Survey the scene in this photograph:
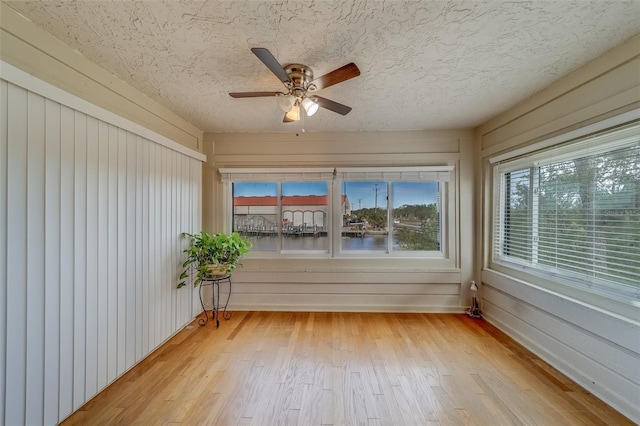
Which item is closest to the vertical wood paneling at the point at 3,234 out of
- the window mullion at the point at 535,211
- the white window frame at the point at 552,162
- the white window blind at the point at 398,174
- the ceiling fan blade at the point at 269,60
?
the ceiling fan blade at the point at 269,60

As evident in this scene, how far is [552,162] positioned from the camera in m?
2.16

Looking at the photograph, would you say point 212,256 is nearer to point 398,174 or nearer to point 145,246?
point 145,246

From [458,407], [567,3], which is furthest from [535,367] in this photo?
[567,3]

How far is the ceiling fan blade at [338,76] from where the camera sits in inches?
58.3

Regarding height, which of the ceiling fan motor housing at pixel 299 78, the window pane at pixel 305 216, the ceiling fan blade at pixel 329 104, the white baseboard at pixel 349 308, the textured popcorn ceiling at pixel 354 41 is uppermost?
the textured popcorn ceiling at pixel 354 41

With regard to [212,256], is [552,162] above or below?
above

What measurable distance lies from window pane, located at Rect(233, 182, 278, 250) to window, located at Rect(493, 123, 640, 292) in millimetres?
2803

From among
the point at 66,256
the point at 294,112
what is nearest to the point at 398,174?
the point at 294,112

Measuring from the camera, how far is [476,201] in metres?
3.12

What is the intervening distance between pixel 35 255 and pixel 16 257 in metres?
0.08

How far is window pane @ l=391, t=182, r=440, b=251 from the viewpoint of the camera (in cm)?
329

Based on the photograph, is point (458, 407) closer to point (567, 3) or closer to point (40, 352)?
point (567, 3)

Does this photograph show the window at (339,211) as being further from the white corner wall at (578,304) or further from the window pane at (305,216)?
the white corner wall at (578,304)

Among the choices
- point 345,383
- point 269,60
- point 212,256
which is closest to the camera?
point 269,60
